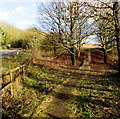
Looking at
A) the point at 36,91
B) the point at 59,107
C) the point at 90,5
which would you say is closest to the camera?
the point at 59,107

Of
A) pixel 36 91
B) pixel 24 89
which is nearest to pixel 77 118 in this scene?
pixel 36 91

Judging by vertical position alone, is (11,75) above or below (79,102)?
above

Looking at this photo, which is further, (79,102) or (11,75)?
(11,75)

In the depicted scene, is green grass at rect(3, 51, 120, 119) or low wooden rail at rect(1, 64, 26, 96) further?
low wooden rail at rect(1, 64, 26, 96)

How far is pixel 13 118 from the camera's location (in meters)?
3.83

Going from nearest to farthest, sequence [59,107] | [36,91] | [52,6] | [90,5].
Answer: [59,107] < [36,91] < [90,5] < [52,6]

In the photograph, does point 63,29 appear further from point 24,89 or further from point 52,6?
point 24,89

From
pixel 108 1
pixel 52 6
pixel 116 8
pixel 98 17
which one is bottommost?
pixel 98 17

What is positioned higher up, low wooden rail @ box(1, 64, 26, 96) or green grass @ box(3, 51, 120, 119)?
low wooden rail @ box(1, 64, 26, 96)

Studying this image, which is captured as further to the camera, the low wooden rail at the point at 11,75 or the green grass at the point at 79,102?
the low wooden rail at the point at 11,75

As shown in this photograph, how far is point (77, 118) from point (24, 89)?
376cm

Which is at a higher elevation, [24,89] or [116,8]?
[116,8]

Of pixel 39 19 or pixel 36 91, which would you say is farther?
pixel 39 19

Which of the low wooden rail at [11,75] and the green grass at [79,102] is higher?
the low wooden rail at [11,75]
